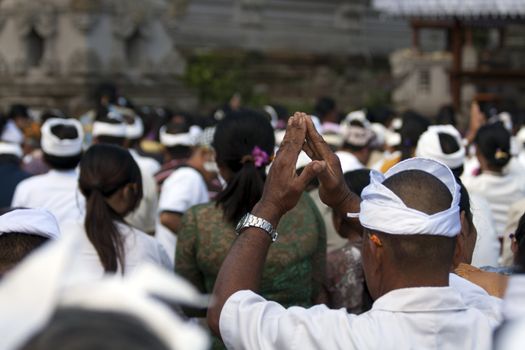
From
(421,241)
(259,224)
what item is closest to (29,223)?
(259,224)

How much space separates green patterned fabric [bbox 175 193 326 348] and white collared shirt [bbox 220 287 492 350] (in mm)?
1216

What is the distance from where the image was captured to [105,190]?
4.46 meters

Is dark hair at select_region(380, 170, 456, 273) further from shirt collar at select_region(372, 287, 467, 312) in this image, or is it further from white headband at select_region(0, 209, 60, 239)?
white headband at select_region(0, 209, 60, 239)

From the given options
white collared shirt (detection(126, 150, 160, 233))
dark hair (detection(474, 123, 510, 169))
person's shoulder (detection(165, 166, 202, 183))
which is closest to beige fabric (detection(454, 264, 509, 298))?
person's shoulder (detection(165, 166, 202, 183))

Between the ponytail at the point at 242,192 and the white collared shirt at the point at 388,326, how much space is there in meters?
1.37

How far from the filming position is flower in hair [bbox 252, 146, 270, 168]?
4.05m


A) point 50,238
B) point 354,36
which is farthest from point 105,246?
point 354,36

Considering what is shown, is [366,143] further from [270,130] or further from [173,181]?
[270,130]

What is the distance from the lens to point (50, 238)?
3141mm

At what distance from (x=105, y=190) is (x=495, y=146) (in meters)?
3.04

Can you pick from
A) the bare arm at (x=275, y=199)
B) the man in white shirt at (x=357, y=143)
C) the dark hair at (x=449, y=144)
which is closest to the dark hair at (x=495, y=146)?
the dark hair at (x=449, y=144)

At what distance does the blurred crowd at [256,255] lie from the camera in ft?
5.10

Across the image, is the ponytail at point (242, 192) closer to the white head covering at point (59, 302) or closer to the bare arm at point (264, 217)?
the bare arm at point (264, 217)

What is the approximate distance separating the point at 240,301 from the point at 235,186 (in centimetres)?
139
